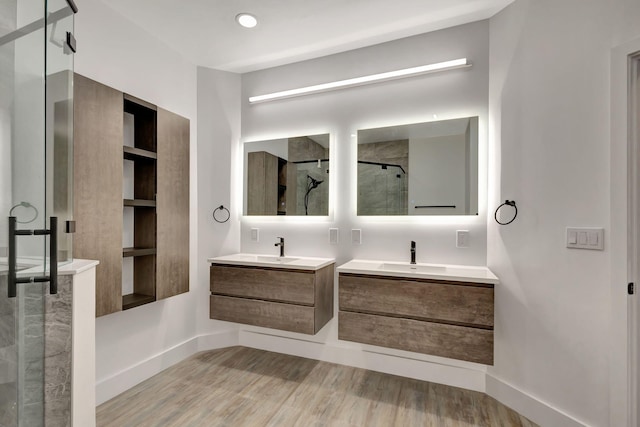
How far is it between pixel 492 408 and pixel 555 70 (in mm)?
2168

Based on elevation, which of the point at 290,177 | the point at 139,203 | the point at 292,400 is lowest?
the point at 292,400

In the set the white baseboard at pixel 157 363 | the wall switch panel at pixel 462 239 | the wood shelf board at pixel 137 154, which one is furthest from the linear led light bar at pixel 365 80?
the white baseboard at pixel 157 363

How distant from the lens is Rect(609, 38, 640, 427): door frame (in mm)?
1479

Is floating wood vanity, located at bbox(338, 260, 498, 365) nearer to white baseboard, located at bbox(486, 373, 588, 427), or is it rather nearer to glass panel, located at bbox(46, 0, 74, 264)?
white baseboard, located at bbox(486, 373, 588, 427)

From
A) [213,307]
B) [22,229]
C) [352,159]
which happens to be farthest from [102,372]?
[352,159]

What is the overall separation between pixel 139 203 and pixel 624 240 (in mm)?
2915

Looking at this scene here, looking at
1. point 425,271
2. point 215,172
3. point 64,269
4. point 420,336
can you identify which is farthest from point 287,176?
point 64,269

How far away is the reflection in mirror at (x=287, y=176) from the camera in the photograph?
2801 millimetres

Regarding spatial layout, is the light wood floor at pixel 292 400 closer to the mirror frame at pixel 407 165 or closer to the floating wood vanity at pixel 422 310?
the floating wood vanity at pixel 422 310

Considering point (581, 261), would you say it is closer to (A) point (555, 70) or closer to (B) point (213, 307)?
(A) point (555, 70)

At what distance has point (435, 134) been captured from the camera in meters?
2.45

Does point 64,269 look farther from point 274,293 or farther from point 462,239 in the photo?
point 462,239

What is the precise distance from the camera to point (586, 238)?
5.43ft

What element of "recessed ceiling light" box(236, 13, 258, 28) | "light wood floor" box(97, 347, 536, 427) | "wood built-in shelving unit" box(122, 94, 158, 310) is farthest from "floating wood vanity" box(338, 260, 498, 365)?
"recessed ceiling light" box(236, 13, 258, 28)
